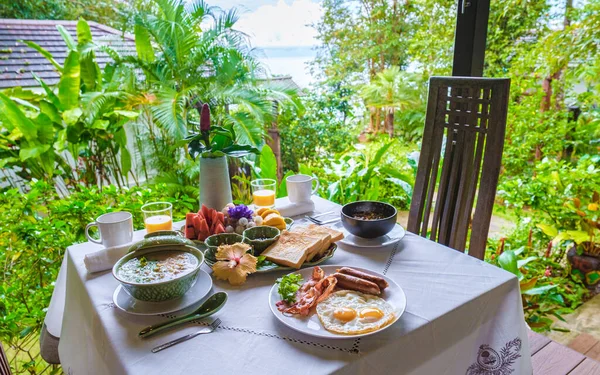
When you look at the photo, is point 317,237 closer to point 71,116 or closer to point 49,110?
point 71,116

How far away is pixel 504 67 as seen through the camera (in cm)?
346

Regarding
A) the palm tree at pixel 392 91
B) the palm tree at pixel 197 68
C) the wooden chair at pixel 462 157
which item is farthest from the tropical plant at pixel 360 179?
the palm tree at pixel 392 91

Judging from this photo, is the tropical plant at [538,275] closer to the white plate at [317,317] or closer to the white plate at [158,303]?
the white plate at [317,317]

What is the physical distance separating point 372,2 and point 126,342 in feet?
14.9

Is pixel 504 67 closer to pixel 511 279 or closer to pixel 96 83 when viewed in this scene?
pixel 511 279

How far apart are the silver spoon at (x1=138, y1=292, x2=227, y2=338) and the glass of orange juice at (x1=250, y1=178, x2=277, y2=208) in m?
0.58

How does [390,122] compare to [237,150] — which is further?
[390,122]

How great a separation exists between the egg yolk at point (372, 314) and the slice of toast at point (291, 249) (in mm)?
258

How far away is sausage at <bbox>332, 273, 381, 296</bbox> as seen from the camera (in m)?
0.89

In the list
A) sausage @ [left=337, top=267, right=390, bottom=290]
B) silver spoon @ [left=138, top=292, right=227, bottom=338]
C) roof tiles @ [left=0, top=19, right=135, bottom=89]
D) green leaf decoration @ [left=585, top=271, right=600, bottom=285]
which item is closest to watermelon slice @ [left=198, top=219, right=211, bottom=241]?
silver spoon @ [left=138, top=292, right=227, bottom=338]

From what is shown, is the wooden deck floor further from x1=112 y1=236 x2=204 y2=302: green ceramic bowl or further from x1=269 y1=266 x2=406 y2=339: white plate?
x1=112 y1=236 x2=204 y2=302: green ceramic bowl

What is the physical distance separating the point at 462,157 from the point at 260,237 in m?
0.86

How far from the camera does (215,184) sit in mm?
1346

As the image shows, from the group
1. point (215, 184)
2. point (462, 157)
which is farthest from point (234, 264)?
point (462, 157)
